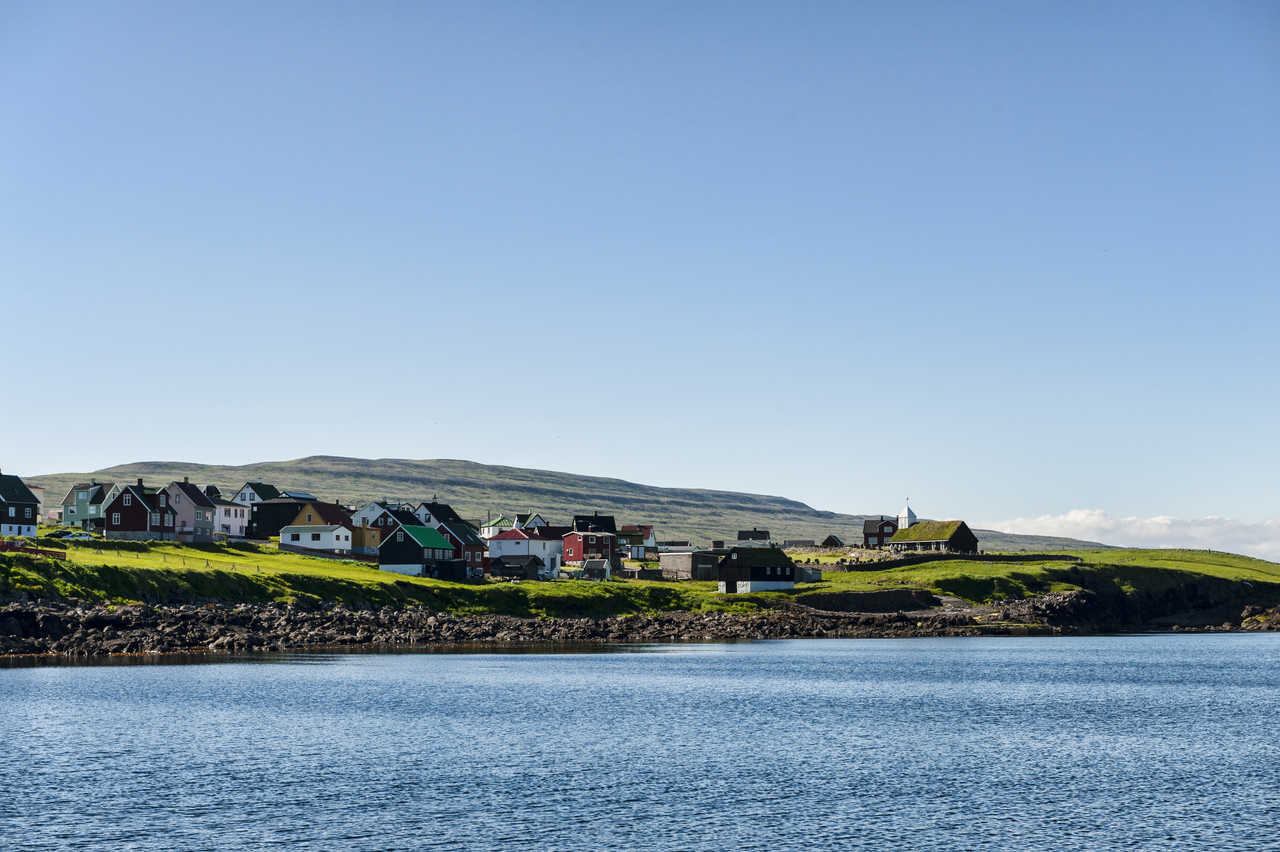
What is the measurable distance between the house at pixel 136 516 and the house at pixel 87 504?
571 cm

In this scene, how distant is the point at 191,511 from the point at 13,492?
85.2 feet

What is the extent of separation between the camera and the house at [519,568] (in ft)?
549

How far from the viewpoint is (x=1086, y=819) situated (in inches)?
1746

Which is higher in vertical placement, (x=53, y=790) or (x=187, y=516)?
(x=187, y=516)

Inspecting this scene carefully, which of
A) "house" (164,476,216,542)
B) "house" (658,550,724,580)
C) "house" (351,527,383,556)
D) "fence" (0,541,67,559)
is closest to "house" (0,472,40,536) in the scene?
"house" (164,476,216,542)

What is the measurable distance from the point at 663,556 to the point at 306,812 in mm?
138533

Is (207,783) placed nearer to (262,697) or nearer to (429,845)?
(429,845)

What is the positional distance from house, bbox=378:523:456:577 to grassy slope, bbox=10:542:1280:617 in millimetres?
3609

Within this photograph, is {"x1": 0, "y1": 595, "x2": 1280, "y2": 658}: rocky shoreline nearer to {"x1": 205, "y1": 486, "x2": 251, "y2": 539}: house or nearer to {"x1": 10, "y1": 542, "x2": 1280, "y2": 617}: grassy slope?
{"x1": 10, "y1": 542, "x2": 1280, "y2": 617}: grassy slope

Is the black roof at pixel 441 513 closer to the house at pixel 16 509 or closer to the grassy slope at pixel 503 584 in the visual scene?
the grassy slope at pixel 503 584

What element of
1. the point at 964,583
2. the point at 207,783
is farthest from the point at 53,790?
the point at 964,583

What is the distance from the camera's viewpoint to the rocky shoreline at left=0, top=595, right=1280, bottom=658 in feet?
327

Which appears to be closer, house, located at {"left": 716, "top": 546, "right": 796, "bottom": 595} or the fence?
the fence

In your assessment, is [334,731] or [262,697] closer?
[334,731]
